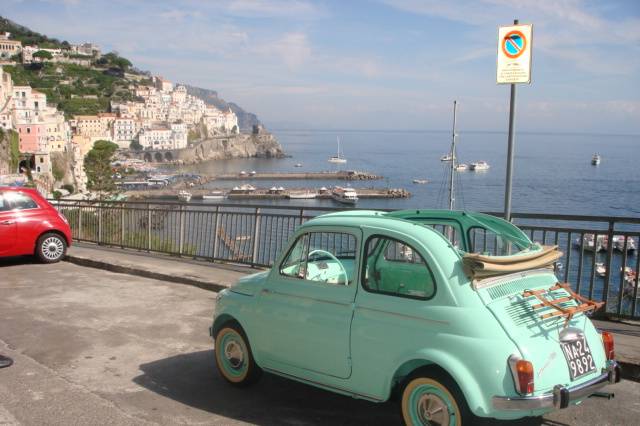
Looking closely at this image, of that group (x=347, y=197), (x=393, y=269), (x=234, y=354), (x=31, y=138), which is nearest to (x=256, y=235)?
(x=234, y=354)

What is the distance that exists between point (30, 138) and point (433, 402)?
143 m

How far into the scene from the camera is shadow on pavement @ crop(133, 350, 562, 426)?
5.03 meters

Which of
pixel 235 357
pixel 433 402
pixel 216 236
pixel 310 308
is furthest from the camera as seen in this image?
pixel 216 236

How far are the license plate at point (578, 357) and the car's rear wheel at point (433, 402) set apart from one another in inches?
30.9

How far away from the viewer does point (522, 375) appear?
384cm

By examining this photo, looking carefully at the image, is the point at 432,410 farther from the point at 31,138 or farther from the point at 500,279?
the point at 31,138

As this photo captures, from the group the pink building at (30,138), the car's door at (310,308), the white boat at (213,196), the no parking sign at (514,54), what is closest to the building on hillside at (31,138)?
the pink building at (30,138)

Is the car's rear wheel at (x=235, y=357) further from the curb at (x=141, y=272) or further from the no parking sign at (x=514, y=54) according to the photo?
the curb at (x=141, y=272)

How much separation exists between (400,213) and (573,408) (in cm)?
224

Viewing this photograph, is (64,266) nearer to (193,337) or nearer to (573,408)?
(193,337)

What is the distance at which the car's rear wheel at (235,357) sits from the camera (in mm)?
5621

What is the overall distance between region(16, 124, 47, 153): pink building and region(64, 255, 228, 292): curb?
131 meters

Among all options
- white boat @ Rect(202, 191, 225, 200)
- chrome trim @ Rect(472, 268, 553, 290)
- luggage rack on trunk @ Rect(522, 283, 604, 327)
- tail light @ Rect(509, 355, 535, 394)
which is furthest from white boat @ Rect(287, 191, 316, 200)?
tail light @ Rect(509, 355, 535, 394)

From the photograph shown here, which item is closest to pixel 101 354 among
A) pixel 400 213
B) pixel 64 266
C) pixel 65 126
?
pixel 400 213
